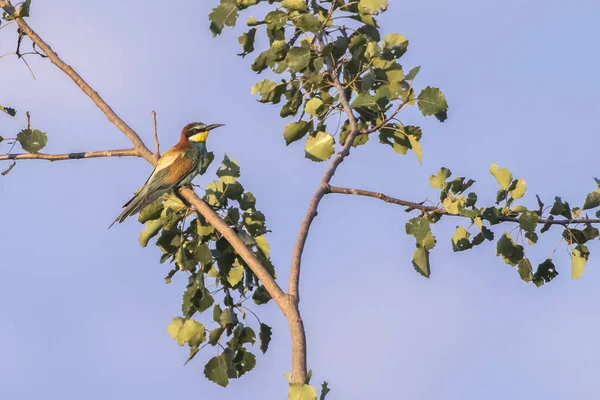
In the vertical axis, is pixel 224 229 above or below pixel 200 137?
below

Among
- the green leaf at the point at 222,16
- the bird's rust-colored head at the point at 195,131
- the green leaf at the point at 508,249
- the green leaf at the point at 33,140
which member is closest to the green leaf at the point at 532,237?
the green leaf at the point at 508,249

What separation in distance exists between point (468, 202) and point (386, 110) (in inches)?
36.0

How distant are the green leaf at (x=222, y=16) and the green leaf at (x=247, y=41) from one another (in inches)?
11.0

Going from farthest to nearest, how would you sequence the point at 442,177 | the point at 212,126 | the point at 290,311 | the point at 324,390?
the point at 212,126, the point at 442,177, the point at 290,311, the point at 324,390

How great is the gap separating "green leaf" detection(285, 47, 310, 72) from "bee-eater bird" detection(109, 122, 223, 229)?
1.26 m

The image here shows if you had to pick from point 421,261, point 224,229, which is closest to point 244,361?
point 224,229

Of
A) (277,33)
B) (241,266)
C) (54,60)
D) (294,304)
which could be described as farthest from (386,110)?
(54,60)

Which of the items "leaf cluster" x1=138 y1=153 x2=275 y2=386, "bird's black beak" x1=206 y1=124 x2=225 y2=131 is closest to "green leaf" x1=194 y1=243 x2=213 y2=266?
"leaf cluster" x1=138 y1=153 x2=275 y2=386

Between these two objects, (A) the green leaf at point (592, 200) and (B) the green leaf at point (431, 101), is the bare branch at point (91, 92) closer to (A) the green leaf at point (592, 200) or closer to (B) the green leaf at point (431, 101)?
(B) the green leaf at point (431, 101)

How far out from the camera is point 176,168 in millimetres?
9234

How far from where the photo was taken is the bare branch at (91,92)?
265 inches

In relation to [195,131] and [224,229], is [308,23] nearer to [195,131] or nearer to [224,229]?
[224,229]

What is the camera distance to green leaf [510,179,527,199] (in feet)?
20.4

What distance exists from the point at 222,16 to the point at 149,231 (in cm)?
180
